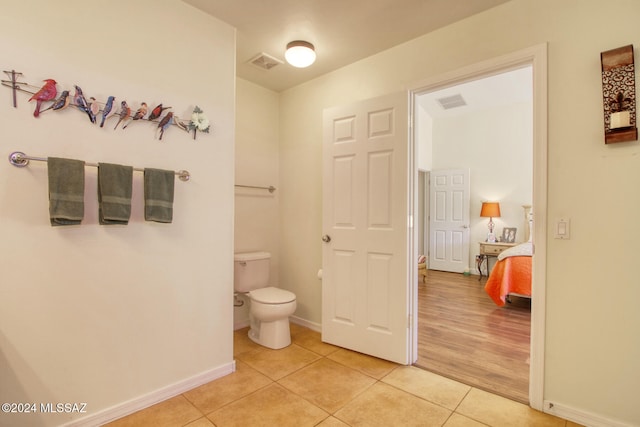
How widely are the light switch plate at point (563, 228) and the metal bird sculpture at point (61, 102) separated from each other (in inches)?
108

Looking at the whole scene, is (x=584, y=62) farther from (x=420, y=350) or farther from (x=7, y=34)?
(x=7, y=34)

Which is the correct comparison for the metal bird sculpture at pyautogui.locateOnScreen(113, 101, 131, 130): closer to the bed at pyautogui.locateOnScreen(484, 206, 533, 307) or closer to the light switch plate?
the light switch plate

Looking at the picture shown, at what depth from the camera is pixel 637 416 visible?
1.53 meters

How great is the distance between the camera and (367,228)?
8.13 feet

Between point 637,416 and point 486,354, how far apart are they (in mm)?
1021

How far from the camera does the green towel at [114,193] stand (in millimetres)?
1598

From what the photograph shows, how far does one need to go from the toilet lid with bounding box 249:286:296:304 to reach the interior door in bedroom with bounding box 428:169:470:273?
13.7ft

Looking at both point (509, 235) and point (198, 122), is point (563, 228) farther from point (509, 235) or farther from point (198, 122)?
point (509, 235)

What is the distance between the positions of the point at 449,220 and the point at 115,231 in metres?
5.52

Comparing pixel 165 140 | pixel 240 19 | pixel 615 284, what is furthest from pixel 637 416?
pixel 240 19

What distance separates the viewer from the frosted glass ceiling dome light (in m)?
2.31

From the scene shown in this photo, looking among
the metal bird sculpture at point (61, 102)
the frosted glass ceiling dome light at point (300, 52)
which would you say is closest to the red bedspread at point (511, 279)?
the frosted glass ceiling dome light at point (300, 52)

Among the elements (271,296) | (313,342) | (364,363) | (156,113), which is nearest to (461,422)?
(364,363)

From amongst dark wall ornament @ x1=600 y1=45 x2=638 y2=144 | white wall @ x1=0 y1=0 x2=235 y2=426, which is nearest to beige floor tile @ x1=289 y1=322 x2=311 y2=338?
white wall @ x1=0 y1=0 x2=235 y2=426
